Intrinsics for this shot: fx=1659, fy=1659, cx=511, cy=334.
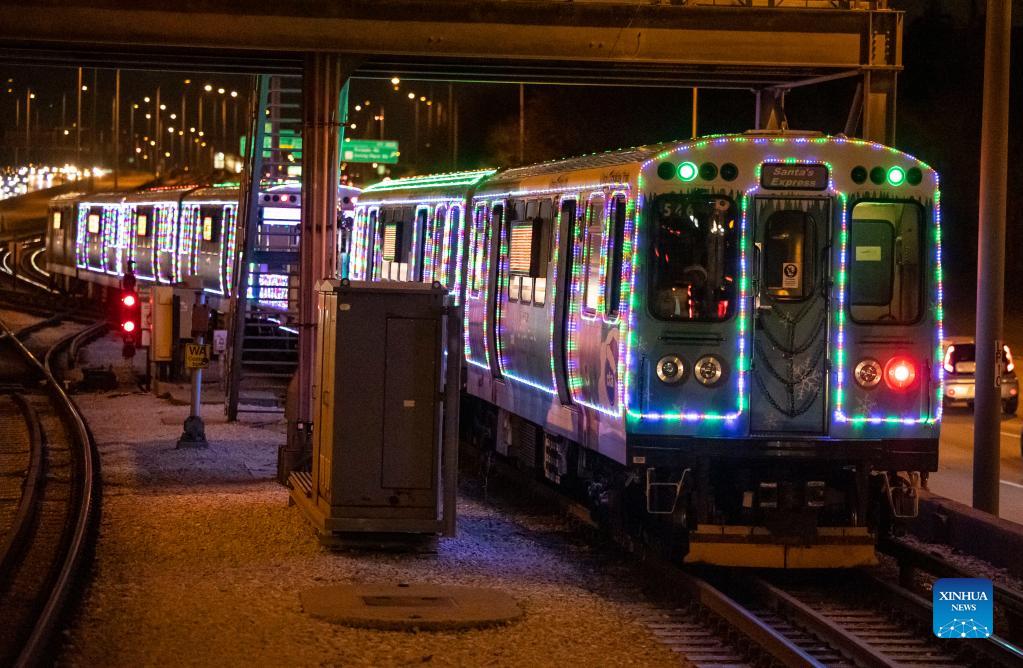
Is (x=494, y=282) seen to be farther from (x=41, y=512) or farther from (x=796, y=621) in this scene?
(x=796, y=621)

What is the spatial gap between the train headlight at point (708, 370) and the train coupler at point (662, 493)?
65 cm

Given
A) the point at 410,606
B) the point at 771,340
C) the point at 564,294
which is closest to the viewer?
the point at 410,606

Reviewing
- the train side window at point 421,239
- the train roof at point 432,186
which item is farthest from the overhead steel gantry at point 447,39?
the train side window at point 421,239

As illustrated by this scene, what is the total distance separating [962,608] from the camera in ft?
21.0

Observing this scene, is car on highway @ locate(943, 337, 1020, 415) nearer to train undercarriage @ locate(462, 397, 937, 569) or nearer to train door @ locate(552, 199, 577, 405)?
train door @ locate(552, 199, 577, 405)

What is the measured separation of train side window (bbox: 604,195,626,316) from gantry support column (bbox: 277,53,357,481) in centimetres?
468

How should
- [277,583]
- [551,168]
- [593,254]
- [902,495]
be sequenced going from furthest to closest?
1. [551,168]
2. [593,254]
3. [902,495]
4. [277,583]

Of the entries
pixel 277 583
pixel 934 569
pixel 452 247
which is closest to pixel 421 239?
pixel 452 247

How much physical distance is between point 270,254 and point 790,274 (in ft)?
57.1

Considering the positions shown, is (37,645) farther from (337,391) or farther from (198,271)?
(198,271)

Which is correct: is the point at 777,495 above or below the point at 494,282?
below

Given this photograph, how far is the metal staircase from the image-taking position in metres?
22.5

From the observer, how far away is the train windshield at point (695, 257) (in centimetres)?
1121

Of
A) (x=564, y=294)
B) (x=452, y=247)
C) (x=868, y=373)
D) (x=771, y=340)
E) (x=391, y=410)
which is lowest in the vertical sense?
(x=391, y=410)
